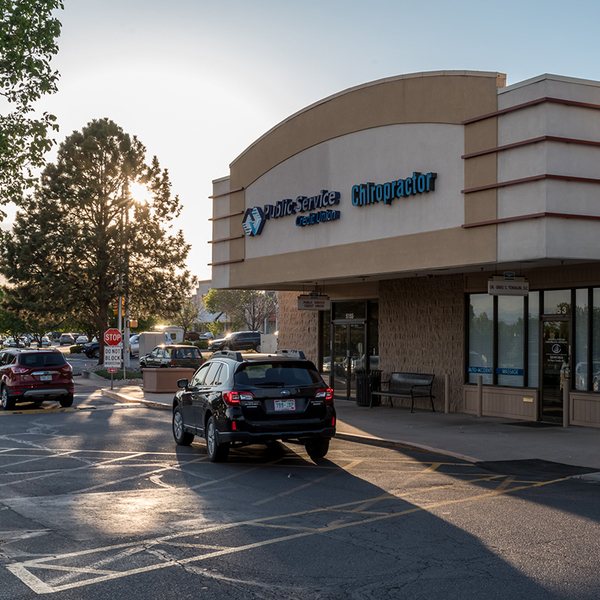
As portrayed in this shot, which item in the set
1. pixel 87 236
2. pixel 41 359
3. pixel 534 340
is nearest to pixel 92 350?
pixel 87 236

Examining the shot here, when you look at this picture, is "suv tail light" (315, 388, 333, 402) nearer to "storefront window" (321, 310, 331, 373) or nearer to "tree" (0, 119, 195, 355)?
"storefront window" (321, 310, 331, 373)

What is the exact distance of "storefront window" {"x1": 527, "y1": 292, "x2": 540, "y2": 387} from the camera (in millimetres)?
17031

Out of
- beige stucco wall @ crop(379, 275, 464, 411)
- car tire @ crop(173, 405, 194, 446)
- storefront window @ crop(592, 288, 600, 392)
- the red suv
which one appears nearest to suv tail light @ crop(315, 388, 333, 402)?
car tire @ crop(173, 405, 194, 446)

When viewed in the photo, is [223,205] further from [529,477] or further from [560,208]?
[529,477]

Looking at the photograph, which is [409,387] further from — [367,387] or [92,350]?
[92,350]

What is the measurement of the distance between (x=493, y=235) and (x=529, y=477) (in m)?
5.69

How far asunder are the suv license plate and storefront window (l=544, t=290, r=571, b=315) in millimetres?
7945

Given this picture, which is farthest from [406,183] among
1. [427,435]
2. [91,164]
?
[91,164]

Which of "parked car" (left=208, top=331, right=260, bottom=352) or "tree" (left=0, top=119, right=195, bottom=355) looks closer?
"tree" (left=0, top=119, right=195, bottom=355)

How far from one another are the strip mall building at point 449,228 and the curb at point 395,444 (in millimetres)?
4075

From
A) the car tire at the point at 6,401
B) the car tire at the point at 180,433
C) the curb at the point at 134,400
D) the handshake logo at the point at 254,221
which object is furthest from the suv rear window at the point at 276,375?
the car tire at the point at 6,401

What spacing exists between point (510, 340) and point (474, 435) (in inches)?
153

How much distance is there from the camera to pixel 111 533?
7.21m

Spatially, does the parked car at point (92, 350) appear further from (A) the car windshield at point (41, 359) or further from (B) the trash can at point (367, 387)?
(B) the trash can at point (367, 387)
